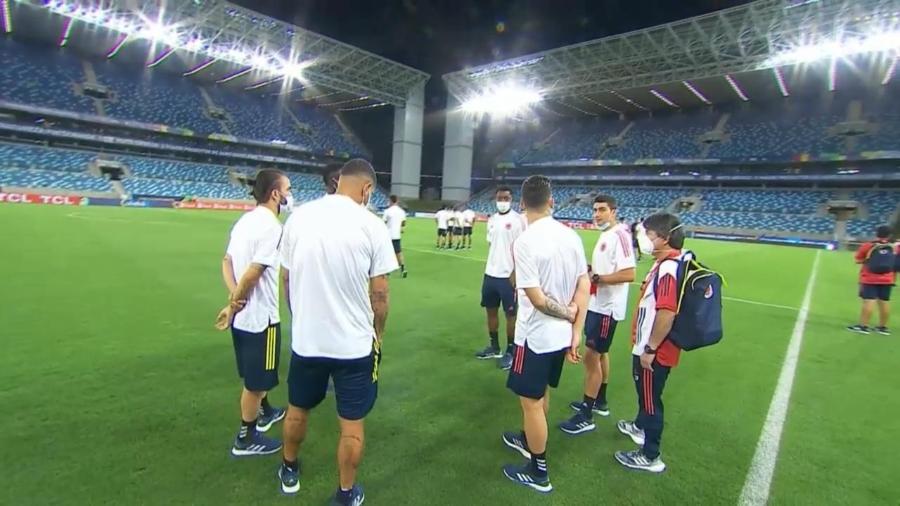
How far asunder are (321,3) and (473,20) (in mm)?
10875

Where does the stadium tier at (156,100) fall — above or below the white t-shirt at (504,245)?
above

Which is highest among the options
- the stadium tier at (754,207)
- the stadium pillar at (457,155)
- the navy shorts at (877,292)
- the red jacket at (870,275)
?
the stadium pillar at (457,155)

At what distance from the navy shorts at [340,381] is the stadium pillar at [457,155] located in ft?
172

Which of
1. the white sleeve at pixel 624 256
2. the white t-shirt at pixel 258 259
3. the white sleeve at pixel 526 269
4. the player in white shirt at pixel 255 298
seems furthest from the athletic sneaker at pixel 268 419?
the white sleeve at pixel 624 256

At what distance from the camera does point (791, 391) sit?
17.1ft

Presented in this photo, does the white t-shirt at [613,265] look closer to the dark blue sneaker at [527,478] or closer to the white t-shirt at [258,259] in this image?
the dark blue sneaker at [527,478]

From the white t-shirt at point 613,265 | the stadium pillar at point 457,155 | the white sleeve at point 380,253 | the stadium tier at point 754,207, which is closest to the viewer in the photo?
the white sleeve at point 380,253

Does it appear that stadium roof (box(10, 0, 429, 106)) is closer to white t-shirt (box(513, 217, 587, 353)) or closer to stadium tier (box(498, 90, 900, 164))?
stadium tier (box(498, 90, 900, 164))

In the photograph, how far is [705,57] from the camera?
108 feet

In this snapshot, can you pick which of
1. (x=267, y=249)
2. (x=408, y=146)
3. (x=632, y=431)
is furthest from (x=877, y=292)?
(x=408, y=146)

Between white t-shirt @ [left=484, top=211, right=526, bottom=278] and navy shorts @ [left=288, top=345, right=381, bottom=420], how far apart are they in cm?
333

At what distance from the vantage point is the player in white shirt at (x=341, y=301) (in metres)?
2.51

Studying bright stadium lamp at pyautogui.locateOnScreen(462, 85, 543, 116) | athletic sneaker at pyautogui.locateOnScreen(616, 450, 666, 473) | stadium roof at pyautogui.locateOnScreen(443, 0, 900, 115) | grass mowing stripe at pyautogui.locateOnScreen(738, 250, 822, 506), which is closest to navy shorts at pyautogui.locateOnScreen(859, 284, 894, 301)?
grass mowing stripe at pyautogui.locateOnScreen(738, 250, 822, 506)

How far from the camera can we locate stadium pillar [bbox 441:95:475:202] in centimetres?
5303
